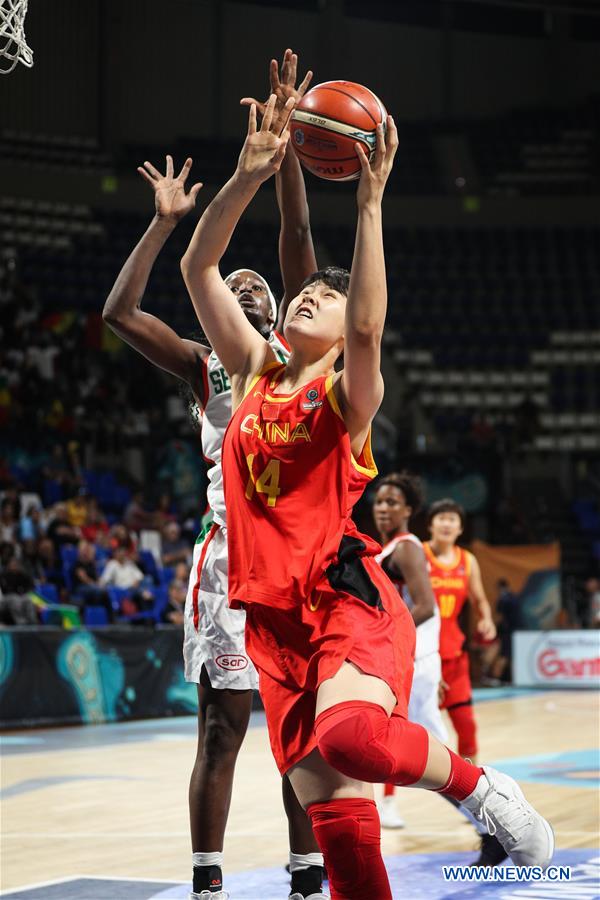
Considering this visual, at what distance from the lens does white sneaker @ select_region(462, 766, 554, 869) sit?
11.4 ft

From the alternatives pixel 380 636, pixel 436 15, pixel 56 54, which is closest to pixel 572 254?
pixel 436 15

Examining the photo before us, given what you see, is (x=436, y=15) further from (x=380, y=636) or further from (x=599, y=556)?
(x=380, y=636)

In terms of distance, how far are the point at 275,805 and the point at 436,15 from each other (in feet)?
76.6

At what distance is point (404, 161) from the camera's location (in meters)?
26.0

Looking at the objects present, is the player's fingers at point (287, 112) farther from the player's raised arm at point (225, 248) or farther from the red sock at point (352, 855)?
the red sock at point (352, 855)

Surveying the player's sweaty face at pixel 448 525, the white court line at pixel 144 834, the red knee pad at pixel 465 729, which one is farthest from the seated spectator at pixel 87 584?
the white court line at pixel 144 834

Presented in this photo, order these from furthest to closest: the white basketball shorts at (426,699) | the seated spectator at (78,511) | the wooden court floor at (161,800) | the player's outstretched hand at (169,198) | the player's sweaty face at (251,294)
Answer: the seated spectator at (78,511)
the white basketball shorts at (426,699)
the wooden court floor at (161,800)
the player's sweaty face at (251,294)
the player's outstretched hand at (169,198)

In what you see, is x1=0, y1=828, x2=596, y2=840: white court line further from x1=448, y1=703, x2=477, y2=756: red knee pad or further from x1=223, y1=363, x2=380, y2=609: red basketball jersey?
x1=223, y1=363, x2=380, y2=609: red basketball jersey

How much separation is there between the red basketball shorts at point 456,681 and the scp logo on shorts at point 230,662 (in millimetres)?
3400

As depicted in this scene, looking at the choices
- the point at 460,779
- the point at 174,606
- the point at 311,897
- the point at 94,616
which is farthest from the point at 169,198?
the point at 174,606

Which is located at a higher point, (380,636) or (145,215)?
(145,215)

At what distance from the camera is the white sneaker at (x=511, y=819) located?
11.4ft

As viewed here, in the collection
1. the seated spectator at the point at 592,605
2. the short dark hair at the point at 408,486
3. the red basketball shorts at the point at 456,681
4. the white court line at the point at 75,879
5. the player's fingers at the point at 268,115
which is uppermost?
the player's fingers at the point at 268,115

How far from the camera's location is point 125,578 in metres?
14.3
